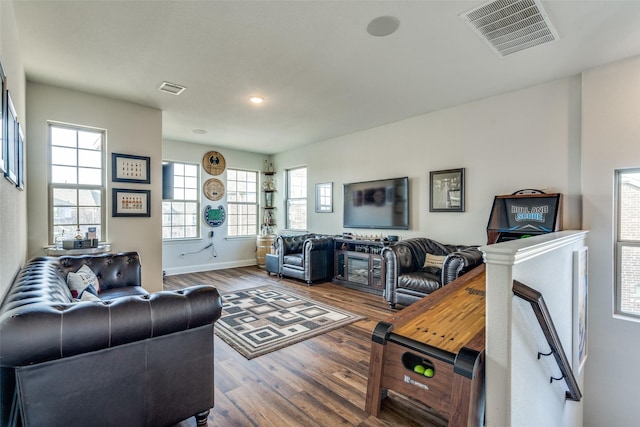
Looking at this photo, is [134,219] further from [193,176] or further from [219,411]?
[219,411]

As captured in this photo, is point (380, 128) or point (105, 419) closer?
point (105, 419)

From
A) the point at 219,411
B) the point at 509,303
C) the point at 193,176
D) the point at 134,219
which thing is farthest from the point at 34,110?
the point at 509,303

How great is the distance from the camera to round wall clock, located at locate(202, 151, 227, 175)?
22.6 feet

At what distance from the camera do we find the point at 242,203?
7.63 meters

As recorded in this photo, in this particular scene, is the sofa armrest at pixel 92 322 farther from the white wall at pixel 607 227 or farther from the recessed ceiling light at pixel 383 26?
the white wall at pixel 607 227

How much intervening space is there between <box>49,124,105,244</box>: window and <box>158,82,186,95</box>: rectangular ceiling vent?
49.9 inches

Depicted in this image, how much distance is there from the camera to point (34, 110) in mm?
3732

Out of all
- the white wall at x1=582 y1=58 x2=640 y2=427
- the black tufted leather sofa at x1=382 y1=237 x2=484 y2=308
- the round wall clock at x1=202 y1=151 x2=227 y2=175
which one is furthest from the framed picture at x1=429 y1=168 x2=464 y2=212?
the round wall clock at x1=202 y1=151 x2=227 y2=175

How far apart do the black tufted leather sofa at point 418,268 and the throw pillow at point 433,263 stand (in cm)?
2

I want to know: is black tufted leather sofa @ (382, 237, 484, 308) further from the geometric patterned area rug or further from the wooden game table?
the wooden game table

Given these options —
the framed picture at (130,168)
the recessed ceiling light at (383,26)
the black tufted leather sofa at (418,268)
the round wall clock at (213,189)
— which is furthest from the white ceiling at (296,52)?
the round wall clock at (213,189)

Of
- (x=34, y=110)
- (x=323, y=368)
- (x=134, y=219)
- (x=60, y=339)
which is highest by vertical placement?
(x=34, y=110)

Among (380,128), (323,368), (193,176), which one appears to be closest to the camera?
(323,368)

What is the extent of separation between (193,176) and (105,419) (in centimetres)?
599
